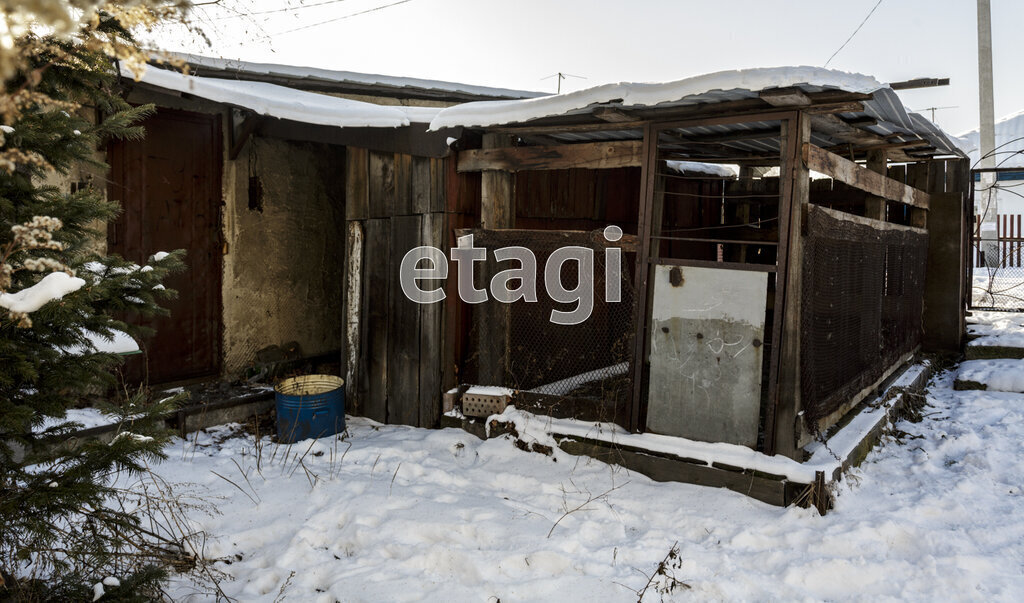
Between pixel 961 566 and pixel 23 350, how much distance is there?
186 inches

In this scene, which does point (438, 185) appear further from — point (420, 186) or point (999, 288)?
point (999, 288)

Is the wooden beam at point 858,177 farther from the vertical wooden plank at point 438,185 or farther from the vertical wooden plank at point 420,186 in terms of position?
the vertical wooden plank at point 420,186

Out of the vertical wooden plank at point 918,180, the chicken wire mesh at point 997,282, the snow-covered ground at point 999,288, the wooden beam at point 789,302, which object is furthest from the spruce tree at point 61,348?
the snow-covered ground at point 999,288

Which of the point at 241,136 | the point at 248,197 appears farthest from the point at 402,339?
the point at 241,136

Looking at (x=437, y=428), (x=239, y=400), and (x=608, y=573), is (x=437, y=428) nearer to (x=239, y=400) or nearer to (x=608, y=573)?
(x=239, y=400)

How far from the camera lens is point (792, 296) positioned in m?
4.79

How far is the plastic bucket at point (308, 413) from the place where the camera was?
602cm

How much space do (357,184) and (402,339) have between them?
162cm

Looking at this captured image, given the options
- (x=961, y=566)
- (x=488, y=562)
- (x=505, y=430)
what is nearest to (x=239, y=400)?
(x=505, y=430)

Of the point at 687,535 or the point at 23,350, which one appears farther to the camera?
the point at 687,535

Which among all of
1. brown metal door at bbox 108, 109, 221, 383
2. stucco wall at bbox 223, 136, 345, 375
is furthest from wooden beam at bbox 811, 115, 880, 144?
brown metal door at bbox 108, 109, 221, 383

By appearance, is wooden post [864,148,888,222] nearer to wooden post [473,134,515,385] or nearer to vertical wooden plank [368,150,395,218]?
wooden post [473,134,515,385]

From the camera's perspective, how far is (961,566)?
3779 millimetres

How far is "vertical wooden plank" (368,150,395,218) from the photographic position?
6496 mm
